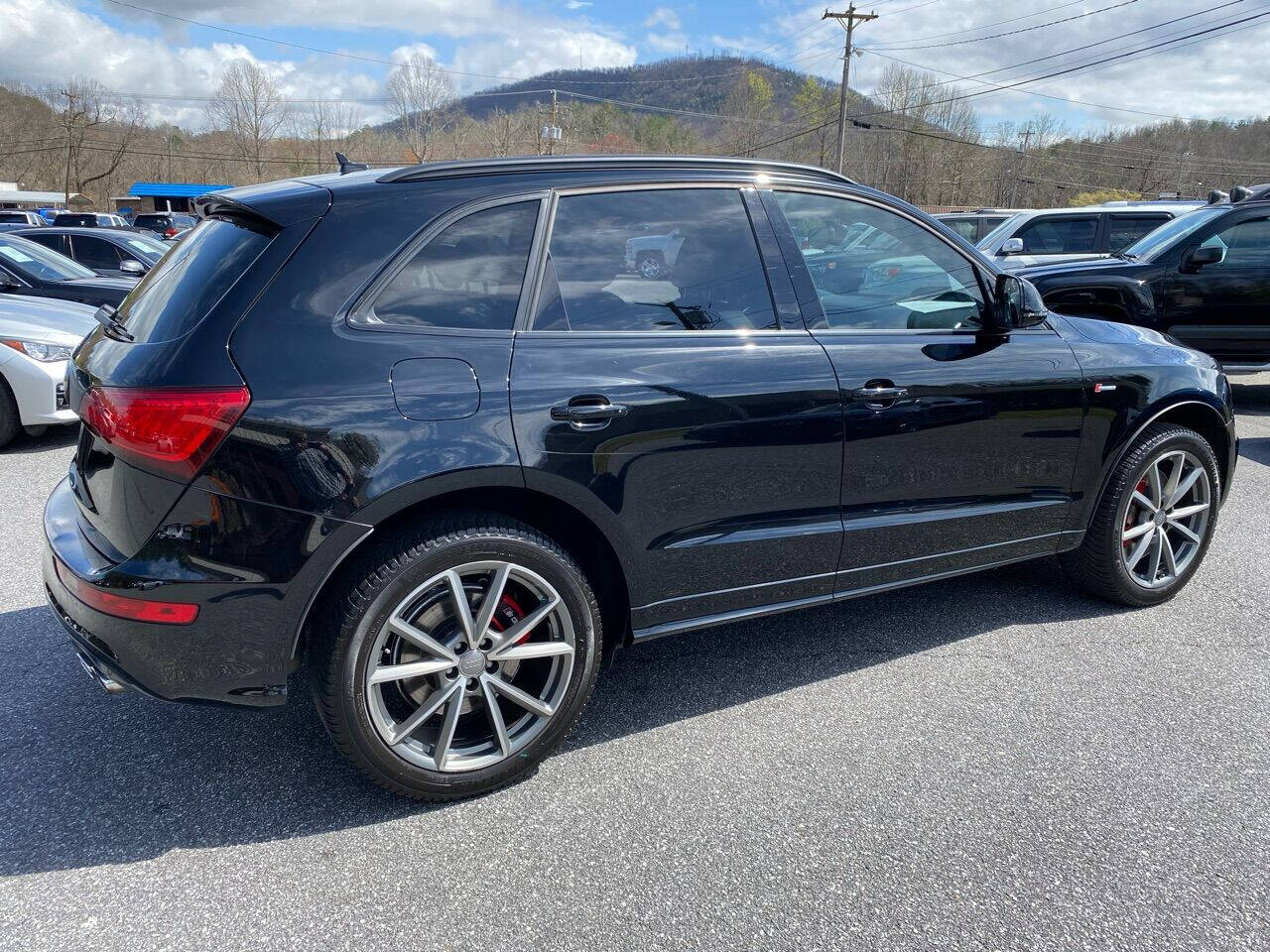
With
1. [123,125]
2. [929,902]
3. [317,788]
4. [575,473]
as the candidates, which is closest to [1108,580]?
[929,902]

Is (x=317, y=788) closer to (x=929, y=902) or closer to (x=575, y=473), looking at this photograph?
(x=575, y=473)

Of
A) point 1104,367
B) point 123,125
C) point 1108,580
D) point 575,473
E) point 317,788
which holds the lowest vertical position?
point 317,788

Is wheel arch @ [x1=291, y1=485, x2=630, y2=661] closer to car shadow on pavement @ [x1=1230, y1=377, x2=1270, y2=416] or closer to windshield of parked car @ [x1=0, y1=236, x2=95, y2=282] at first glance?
car shadow on pavement @ [x1=1230, y1=377, x2=1270, y2=416]

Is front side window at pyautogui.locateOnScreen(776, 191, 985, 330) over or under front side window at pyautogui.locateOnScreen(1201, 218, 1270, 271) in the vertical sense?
under

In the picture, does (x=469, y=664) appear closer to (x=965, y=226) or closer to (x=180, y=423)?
(x=180, y=423)

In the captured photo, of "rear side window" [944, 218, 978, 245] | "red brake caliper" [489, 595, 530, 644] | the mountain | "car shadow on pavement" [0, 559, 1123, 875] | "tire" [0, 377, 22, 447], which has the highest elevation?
the mountain

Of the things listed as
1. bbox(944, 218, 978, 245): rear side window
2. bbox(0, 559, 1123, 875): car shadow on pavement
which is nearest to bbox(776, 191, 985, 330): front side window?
bbox(0, 559, 1123, 875): car shadow on pavement

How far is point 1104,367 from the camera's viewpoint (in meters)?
3.59

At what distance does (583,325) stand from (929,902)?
1.86 metres

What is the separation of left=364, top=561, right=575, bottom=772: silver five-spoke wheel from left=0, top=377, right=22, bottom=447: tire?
18.5 feet

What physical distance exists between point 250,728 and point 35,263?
8.98 metres

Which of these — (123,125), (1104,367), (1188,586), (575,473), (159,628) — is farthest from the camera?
(123,125)

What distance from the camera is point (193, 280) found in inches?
98.0

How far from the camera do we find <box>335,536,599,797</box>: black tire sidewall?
2363mm
